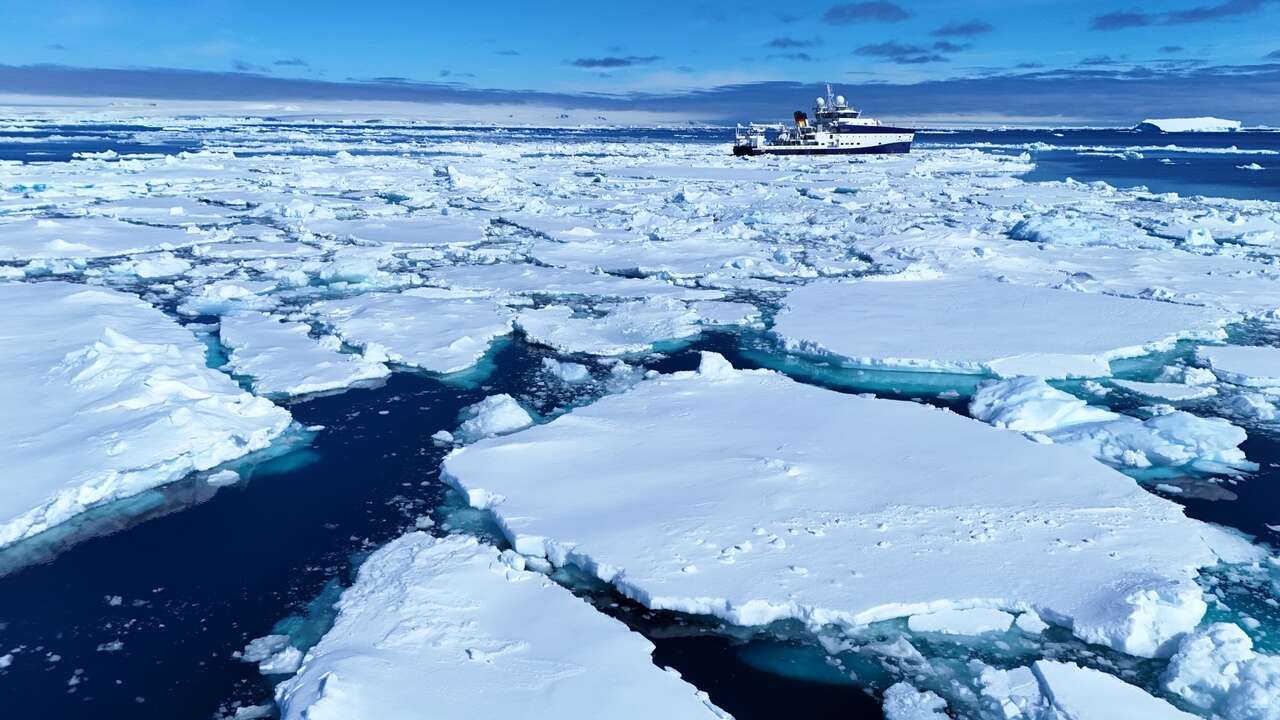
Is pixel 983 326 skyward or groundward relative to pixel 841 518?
skyward

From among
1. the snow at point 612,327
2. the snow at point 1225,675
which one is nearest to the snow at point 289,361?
the snow at point 612,327

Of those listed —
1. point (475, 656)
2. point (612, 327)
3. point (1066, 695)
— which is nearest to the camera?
point (1066, 695)

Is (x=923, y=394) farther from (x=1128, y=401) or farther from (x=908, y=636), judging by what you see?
(x=908, y=636)

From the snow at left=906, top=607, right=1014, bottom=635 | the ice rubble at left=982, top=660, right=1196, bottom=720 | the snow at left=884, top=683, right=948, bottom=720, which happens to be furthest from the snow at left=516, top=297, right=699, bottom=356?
the ice rubble at left=982, top=660, right=1196, bottom=720

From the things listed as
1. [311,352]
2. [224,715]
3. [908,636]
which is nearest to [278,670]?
[224,715]

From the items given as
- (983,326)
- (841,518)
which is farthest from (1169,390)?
(841,518)

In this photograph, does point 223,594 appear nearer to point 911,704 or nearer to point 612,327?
point 911,704
